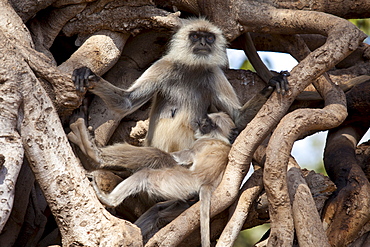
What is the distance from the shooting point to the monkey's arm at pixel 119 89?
3.81m

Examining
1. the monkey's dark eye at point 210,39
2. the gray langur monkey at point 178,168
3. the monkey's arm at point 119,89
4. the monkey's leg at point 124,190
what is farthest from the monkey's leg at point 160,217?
the monkey's dark eye at point 210,39

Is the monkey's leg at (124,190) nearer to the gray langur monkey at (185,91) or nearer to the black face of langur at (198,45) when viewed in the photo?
the gray langur monkey at (185,91)

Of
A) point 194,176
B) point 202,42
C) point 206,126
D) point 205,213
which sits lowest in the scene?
point 205,213

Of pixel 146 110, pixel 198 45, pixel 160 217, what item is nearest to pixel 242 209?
pixel 160 217

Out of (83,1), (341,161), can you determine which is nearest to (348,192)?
(341,161)

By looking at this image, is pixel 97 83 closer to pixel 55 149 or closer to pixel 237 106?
pixel 55 149

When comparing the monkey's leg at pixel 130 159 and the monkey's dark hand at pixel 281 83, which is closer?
the monkey's dark hand at pixel 281 83

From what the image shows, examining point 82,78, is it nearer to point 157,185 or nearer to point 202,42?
point 157,185

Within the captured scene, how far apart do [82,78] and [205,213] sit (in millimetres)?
1268

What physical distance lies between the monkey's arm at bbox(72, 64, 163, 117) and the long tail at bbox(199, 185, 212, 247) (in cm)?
93

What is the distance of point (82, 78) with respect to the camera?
3.79 meters

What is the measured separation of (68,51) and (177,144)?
5.03 ft

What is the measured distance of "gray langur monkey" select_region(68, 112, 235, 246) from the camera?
12.4 feet

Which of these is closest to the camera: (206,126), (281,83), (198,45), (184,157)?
(281,83)
